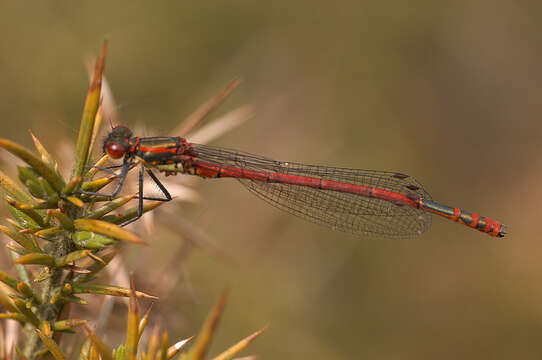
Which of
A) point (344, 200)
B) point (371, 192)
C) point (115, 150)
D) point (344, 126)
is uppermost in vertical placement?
point (344, 126)

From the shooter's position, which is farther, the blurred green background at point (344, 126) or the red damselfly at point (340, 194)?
the blurred green background at point (344, 126)

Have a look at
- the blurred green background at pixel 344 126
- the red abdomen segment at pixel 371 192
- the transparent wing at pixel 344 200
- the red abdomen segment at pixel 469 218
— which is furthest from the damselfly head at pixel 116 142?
the red abdomen segment at pixel 469 218

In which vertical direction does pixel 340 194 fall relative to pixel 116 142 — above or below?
above

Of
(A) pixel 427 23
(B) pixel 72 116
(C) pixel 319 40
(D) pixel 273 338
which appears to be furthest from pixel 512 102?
(B) pixel 72 116

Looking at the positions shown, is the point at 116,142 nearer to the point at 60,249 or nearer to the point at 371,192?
the point at 60,249

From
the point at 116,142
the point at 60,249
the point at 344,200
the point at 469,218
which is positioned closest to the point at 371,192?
the point at 344,200

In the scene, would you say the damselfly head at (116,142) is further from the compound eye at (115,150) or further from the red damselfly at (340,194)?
the red damselfly at (340,194)
